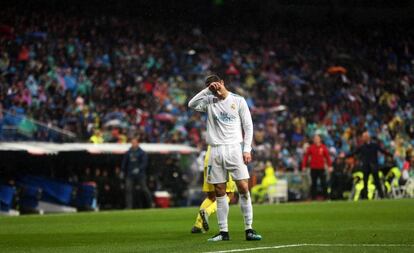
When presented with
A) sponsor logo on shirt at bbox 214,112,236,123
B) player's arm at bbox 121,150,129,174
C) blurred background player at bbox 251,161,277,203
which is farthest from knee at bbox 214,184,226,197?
blurred background player at bbox 251,161,277,203

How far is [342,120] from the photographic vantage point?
144 feet

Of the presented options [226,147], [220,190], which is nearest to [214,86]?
[226,147]

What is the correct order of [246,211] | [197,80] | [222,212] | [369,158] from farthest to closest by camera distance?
[197,80] < [369,158] < [222,212] < [246,211]

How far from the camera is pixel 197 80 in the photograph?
137ft

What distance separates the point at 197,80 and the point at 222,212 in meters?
29.3

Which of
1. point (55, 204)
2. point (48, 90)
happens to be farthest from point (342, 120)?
point (55, 204)

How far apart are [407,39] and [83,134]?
28.4 metres

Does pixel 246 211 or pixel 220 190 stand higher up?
pixel 220 190

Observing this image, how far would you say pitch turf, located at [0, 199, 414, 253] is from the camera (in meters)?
11.8

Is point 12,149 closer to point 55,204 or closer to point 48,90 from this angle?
point 55,204

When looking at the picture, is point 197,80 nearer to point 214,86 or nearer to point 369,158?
point 369,158

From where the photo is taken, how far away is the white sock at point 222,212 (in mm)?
12695

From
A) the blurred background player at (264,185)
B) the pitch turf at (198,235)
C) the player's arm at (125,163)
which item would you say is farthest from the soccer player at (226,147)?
the blurred background player at (264,185)

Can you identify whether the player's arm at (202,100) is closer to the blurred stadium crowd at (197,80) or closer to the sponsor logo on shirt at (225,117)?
the sponsor logo on shirt at (225,117)
